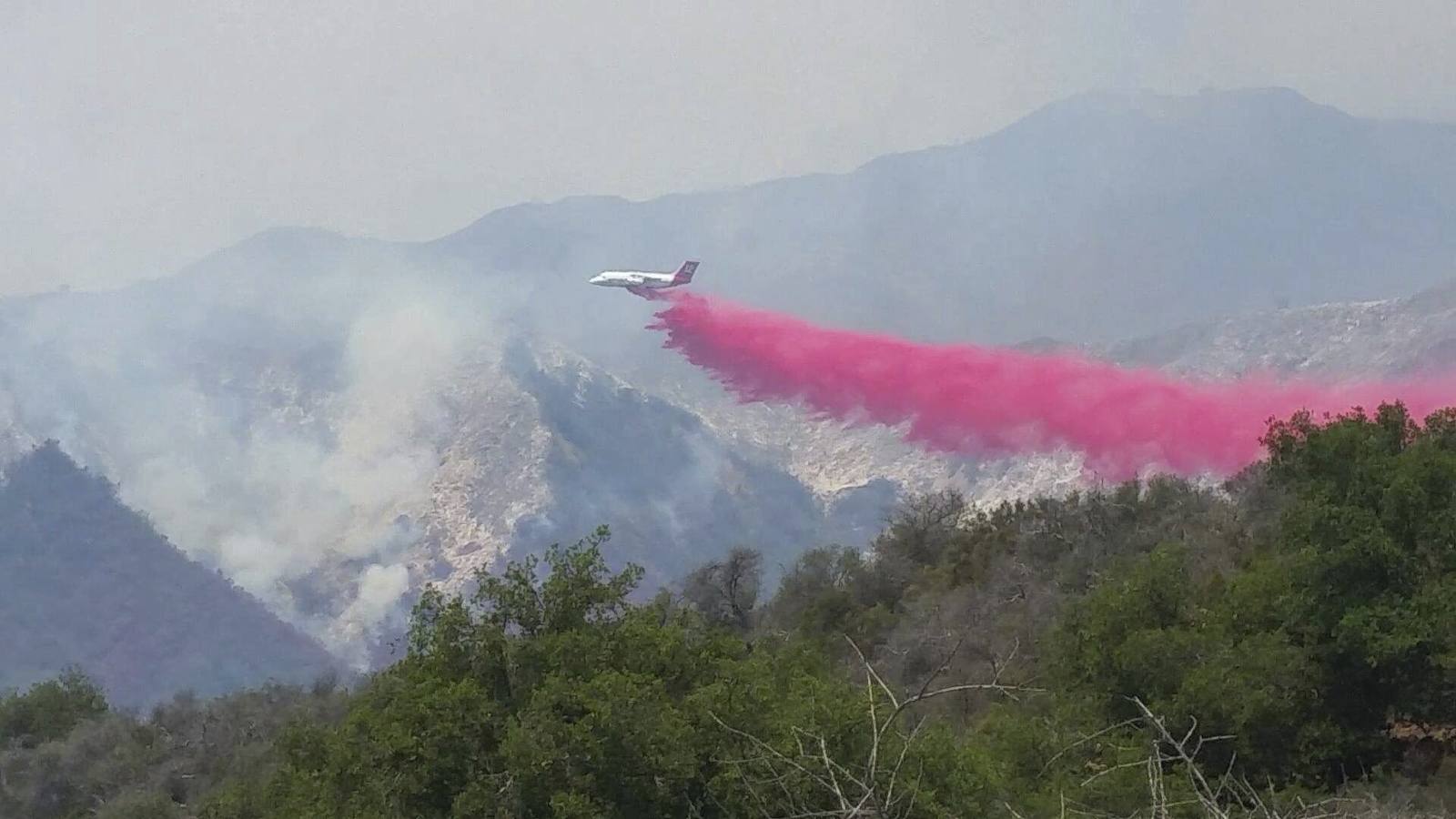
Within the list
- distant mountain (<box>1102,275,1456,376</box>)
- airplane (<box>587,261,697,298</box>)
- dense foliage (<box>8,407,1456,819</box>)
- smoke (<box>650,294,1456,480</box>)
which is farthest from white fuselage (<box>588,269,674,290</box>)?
distant mountain (<box>1102,275,1456,376</box>)

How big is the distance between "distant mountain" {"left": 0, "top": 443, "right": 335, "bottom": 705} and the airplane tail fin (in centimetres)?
9318

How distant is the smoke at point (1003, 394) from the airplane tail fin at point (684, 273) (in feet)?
29.2

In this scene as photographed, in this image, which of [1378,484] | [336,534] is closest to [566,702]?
[1378,484]

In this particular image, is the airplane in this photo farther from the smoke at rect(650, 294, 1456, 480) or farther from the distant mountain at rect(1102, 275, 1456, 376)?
the distant mountain at rect(1102, 275, 1456, 376)

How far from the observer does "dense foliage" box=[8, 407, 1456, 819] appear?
1667cm

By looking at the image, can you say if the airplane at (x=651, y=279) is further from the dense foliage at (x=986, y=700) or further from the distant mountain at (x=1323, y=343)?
the distant mountain at (x=1323, y=343)

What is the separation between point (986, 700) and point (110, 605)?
153 meters

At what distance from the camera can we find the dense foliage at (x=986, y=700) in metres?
16.7

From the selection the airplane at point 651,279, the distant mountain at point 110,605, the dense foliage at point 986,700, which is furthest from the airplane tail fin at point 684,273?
the distant mountain at point 110,605

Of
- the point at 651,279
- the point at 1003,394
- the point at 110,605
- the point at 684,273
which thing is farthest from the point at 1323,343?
the point at 110,605

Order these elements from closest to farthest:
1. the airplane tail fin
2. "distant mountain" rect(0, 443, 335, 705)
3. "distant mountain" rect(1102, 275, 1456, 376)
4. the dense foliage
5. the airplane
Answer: the dense foliage
the airplane
the airplane tail fin
"distant mountain" rect(1102, 275, 1456, 376)
"distant mountain" rect(0, 443, 335, 705)

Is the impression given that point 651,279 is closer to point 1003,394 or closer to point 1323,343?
point 1003,394

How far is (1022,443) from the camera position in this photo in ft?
212

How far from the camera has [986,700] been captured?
40.2m
